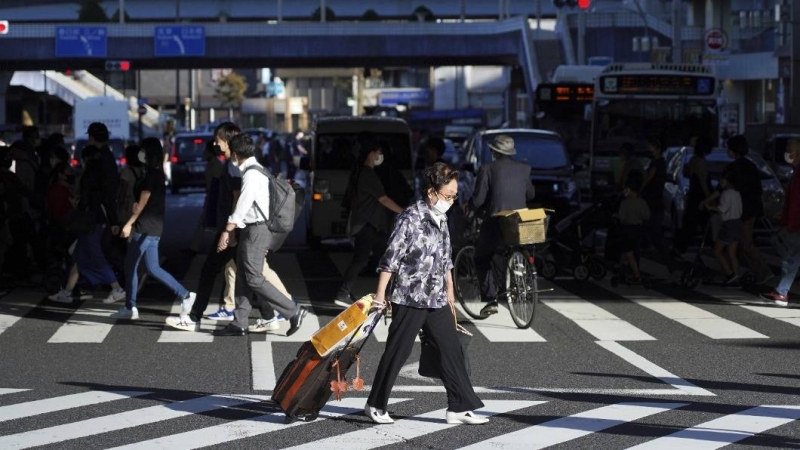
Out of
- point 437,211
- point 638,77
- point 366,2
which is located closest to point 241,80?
point 366,2

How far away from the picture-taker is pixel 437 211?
9094 millimetres

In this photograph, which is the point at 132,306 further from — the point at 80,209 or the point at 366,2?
the point at 366,2

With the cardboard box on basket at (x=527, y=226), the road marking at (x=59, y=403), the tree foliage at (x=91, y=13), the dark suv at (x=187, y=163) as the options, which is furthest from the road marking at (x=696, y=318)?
the tree foliage at (x=91, y=13)

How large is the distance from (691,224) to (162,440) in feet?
41.7

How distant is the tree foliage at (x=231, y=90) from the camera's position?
473 feet

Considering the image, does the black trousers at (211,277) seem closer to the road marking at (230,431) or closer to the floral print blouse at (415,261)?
the road marking at (230,431)

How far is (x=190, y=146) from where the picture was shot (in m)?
41.5

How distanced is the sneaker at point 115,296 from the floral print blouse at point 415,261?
770cm

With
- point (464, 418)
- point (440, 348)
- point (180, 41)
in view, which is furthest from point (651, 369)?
point (180, 41)

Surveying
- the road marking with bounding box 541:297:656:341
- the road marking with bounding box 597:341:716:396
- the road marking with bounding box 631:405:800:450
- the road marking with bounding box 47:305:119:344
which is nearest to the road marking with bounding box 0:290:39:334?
the road marking with bounding box 47:305:119:344

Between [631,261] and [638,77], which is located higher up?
[638,77]

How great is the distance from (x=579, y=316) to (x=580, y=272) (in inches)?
131

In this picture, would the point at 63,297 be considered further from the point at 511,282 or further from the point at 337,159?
the point at 337,159

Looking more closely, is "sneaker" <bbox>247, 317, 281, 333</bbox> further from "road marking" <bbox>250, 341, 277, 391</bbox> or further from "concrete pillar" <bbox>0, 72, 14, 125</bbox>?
"concrete pillar" <bbox>0, 72, 14, 125</bbox>
